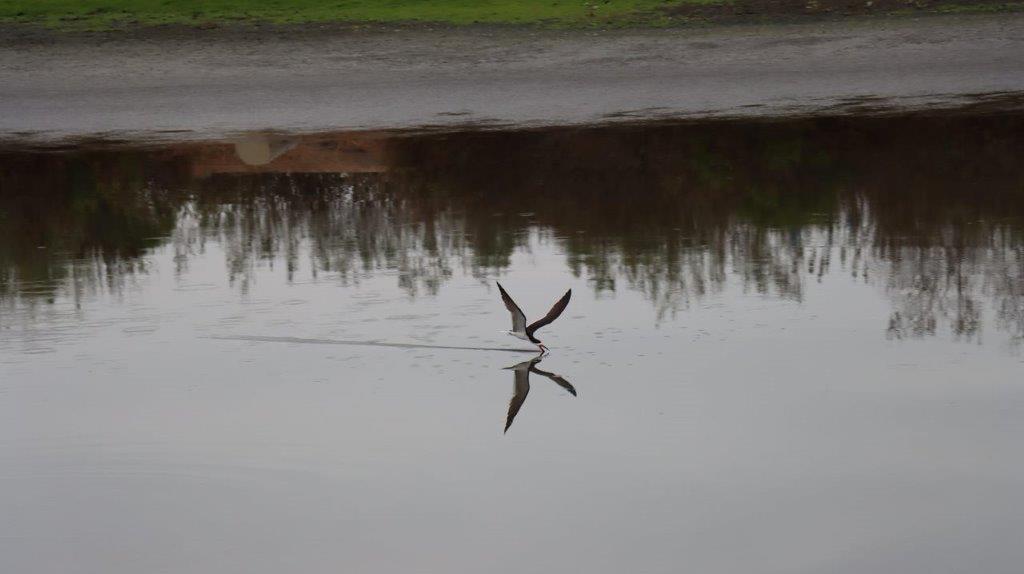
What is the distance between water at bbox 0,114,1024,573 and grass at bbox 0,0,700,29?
6.48 m

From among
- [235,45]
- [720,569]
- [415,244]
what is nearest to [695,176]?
[415,244]

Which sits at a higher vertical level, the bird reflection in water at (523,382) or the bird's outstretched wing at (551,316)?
the bird's outstretched wing at (551,316)

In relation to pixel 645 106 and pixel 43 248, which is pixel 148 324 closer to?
pixel 43 248

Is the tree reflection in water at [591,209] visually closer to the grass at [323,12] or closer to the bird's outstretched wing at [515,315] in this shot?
the bird's outstretched wing at [515,315]

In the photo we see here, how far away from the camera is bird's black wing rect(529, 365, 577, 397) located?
22.8 feet

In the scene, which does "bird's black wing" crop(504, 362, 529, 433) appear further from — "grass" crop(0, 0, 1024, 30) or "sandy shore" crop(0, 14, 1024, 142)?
"grass" crop(0, 0, 1024, 30)

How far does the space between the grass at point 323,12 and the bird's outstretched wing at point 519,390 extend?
11901 millimetres

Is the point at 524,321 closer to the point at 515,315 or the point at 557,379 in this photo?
the point at 515,315

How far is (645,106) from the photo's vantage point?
14969mm

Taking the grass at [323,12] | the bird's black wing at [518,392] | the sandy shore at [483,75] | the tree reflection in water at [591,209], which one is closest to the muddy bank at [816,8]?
the grass at [323,12]

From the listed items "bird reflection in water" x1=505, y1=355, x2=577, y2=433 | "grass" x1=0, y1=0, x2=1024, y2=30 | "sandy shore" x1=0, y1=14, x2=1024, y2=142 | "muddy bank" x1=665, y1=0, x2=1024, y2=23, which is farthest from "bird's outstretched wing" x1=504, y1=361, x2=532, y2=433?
"muddy bank" x1=665, y1=0, x2=1024, y2=23

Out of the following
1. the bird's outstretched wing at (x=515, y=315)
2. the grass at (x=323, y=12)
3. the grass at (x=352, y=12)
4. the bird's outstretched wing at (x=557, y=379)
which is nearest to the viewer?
the bird's outstretched wing at (x=557, y=379)

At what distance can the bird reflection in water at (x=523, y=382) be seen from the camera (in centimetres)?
672

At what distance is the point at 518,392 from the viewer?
6.98 metres
